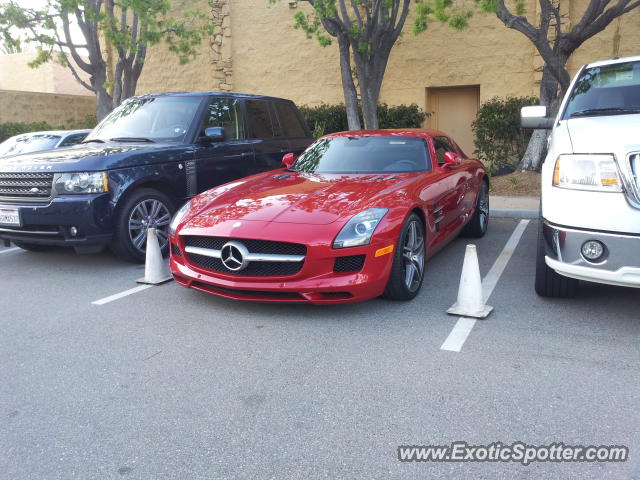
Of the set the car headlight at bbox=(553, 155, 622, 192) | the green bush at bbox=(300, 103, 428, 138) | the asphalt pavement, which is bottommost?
the asphalt pavement

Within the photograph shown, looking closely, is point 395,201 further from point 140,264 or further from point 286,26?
point 286,26

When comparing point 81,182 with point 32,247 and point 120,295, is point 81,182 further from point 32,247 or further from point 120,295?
point 32,247

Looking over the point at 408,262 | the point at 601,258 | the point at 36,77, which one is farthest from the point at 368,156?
the point at 36,77

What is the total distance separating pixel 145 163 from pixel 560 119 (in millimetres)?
4197

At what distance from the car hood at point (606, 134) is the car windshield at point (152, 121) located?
4407 millimetres

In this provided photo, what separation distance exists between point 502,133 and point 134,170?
9.77m

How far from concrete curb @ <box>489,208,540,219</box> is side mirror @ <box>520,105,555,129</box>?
3425 mm

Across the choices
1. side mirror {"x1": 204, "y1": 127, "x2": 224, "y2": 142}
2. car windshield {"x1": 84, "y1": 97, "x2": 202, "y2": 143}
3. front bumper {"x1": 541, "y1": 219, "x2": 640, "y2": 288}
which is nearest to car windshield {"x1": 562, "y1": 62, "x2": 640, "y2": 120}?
front bumper {"x1": 541, "y1": 219, "x2": 640, "y2": 288}

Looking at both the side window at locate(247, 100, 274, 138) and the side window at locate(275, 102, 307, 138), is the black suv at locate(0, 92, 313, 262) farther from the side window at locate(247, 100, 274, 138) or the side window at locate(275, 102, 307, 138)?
the side window at locate(275, 102, 307, 138)

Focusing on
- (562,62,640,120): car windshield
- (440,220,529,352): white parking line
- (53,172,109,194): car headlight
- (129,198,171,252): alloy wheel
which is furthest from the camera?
(129,198,171,252): alloy wheel

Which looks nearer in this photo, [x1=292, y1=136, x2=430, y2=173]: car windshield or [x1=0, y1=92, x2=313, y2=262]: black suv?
[x1=292, y1=136, x2=430, y2=173]: car windshield

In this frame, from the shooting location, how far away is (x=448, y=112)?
15188 millimetres

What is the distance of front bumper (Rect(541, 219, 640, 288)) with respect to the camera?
3.79m

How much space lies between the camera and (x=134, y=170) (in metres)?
6.29
